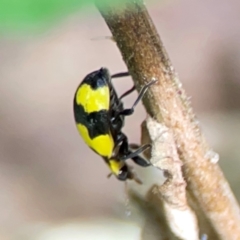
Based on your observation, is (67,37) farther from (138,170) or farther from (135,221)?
(135,221)

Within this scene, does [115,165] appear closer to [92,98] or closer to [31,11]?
[92,98]

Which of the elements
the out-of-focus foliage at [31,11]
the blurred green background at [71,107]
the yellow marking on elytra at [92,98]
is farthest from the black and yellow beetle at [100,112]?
the out-of-focus foliage at [31,11]

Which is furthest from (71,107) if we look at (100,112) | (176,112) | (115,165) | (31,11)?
(31,11)

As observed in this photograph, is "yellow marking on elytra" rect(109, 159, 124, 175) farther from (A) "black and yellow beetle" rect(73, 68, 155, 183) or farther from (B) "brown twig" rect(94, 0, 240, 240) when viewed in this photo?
(B) "brown twig" rect(94, 0, 240, 240)

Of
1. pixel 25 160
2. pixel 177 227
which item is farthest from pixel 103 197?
pixel 177 227

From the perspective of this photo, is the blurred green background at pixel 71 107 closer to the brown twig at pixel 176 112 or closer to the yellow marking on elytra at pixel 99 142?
the yellow marking on elytra at pixel 99 142

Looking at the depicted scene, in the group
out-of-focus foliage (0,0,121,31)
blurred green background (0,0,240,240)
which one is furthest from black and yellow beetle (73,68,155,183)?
out-of-focus foliage (0,0,121,31)

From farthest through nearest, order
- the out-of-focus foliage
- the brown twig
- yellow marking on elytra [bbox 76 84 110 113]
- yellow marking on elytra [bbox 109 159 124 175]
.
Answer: yellow marking on elytra [bbox 109 159 124 175]
yellow marking on elytra [bbox 76 84 110 113]
the brown twig
the out-of-focus foliage
